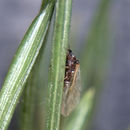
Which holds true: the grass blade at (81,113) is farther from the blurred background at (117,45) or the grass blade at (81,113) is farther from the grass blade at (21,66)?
the blurred background at (117,45)

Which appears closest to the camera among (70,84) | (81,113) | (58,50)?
(58,50)

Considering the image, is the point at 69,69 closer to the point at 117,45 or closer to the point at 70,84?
the point at 70,84

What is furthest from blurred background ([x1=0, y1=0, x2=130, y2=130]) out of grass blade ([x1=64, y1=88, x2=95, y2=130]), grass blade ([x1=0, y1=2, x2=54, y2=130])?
grass blade ([x1=0, y1=2, x2=54, y2=130])

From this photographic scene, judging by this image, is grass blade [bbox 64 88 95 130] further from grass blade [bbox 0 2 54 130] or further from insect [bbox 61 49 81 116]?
grass blade [bbox 0 2 54 130]

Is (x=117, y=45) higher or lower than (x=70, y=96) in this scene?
higher

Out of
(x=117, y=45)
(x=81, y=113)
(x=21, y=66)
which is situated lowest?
(x=81, y=113)

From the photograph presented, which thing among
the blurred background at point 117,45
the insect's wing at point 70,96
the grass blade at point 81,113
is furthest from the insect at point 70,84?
the blurred background at point 117,45

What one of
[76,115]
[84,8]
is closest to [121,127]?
[84,8]

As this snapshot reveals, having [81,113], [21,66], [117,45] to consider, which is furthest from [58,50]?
[117,45]
